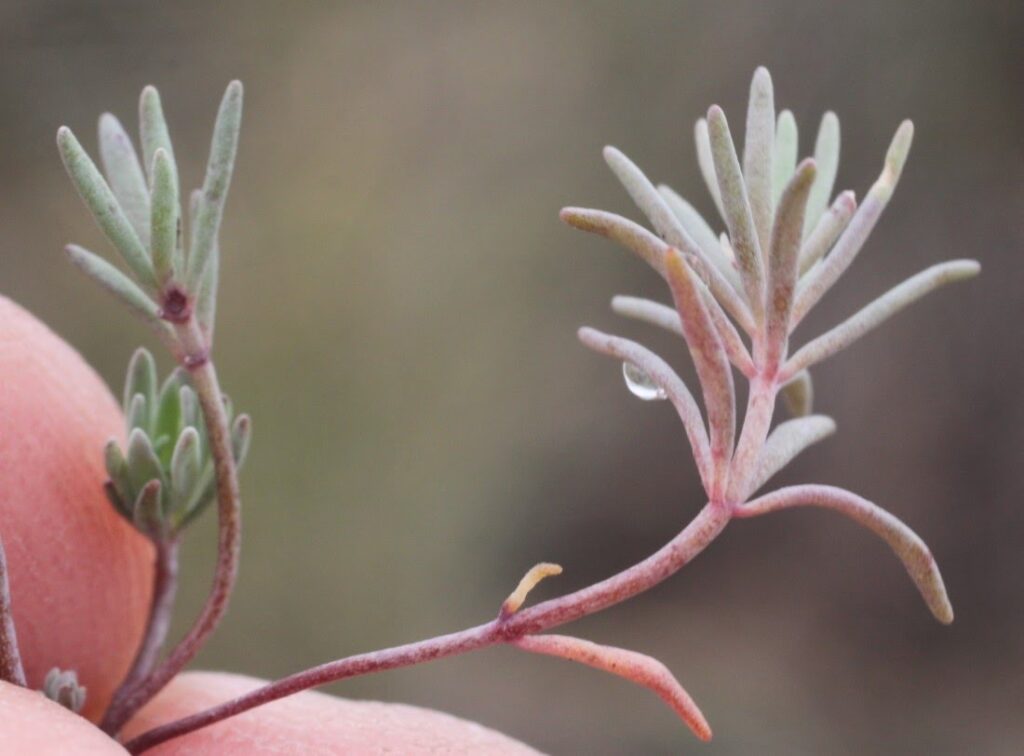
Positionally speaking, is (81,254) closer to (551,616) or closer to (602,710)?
(551,616)

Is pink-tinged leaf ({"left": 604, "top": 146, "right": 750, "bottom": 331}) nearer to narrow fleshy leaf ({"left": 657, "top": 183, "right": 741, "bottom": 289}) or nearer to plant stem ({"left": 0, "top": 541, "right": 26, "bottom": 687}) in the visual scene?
narrow fleshy leaf ({"left": 657, "top": 183, "right": 741, "bottom": 289})

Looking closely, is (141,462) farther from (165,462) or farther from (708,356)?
Answer: (708,356)

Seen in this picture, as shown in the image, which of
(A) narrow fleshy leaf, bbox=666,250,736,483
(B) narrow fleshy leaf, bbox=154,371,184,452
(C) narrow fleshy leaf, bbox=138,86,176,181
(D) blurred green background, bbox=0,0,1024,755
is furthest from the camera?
(D) blurred green background, bbox=0,0,1024,755

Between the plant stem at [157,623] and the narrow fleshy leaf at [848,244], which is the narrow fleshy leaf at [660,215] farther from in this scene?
the plant stem at [157,623]

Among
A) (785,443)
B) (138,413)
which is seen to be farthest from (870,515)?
(138,413)

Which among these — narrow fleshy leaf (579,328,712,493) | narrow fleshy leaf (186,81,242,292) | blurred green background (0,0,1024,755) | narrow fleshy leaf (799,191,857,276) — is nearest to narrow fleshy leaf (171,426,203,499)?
narrow fleshy leaf (186,81,242,292)

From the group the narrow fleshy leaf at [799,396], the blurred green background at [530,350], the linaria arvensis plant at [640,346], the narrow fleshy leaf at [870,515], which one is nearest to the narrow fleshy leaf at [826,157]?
the linaria arvensis plant at [640,346]
